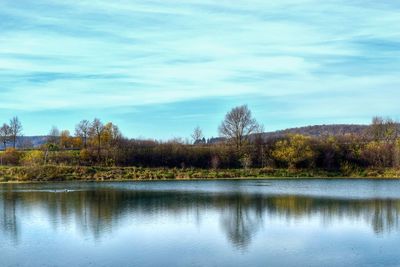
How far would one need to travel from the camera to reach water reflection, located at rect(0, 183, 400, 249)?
2525 cm

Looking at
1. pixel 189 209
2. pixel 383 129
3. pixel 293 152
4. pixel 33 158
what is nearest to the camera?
pixel 189 209

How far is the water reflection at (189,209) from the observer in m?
25.2

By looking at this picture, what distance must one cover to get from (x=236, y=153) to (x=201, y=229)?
46512 mm

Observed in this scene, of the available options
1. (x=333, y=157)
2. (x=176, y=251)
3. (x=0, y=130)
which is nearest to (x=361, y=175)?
(x=333, y=157)

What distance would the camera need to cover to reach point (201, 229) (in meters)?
24.3

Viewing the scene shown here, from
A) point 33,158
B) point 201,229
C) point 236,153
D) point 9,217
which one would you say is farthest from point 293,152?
point 9,217

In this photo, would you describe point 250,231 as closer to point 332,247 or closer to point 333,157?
point 332,247

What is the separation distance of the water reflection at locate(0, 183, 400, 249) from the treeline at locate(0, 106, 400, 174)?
2733 cm

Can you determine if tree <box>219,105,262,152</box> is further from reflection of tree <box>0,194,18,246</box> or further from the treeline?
reflection of tree <box>0,194,18,246</box>

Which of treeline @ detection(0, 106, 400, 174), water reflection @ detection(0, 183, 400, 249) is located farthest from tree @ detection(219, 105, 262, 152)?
water reflection @ detection(0, 183, 400, 249)

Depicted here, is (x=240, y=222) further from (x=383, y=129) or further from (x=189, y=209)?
(x=383, y=129)

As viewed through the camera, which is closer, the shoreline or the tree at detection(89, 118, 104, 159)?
the shoreline

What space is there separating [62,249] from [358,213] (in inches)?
665

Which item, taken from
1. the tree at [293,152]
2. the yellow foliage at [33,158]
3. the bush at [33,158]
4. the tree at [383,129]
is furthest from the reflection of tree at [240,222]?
the tree at [383,129]
